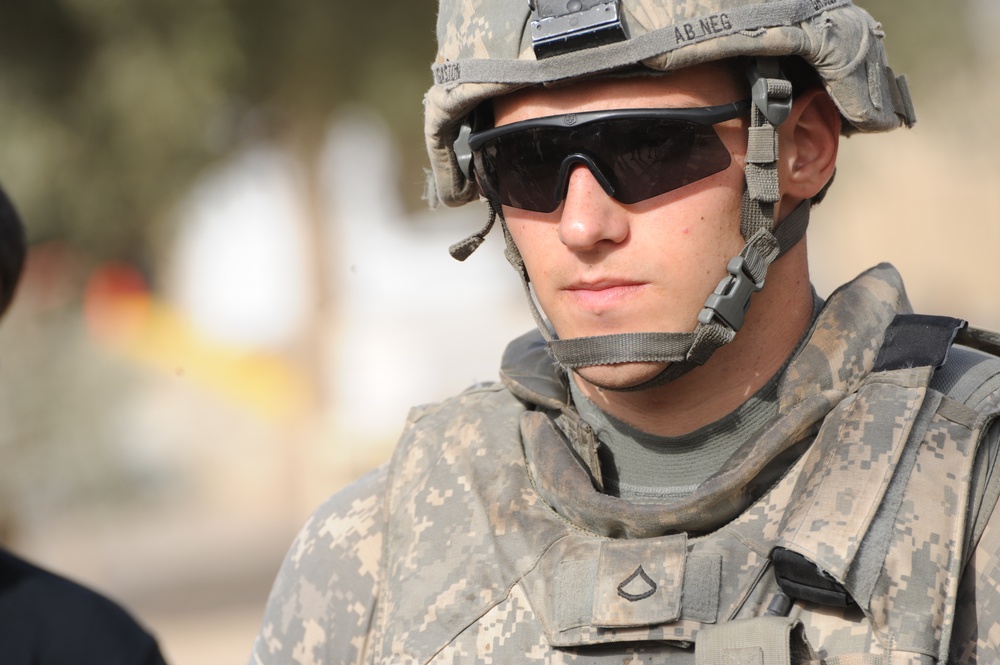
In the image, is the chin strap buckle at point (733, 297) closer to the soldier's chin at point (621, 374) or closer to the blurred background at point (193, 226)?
→ the soldier's chin at point (621, 374)

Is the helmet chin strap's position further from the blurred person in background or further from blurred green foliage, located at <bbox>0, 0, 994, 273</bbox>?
blurred green foliage, located at <bbox>0, 0, 994, 273</bbox>

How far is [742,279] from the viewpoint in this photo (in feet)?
7.93

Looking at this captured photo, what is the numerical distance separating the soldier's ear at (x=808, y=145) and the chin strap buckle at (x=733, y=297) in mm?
252

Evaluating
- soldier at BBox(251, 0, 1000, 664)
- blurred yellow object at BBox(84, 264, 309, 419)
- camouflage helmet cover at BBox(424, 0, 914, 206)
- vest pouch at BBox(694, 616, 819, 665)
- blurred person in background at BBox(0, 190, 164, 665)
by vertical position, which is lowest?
blurred yellow object at BBox(84, 264, 309, 419)

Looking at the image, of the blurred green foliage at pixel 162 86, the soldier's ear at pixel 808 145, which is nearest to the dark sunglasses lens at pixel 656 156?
the soldier's ear at pixel 808 145

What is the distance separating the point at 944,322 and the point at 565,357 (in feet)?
2.41

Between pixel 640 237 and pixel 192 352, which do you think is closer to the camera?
pixel 640 237

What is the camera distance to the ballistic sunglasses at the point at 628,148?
235cm

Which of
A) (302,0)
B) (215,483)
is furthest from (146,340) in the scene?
(302,0)

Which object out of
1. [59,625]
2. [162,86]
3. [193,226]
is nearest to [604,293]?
[59,625]

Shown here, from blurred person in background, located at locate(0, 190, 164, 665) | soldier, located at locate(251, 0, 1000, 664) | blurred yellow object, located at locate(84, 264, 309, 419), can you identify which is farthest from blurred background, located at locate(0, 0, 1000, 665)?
soldier, located at locate(251, 0, 1000, 664)

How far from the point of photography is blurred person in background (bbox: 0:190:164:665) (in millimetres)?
2973

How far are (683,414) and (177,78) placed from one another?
8395 millimetres

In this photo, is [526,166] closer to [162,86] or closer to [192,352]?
[162,86]
